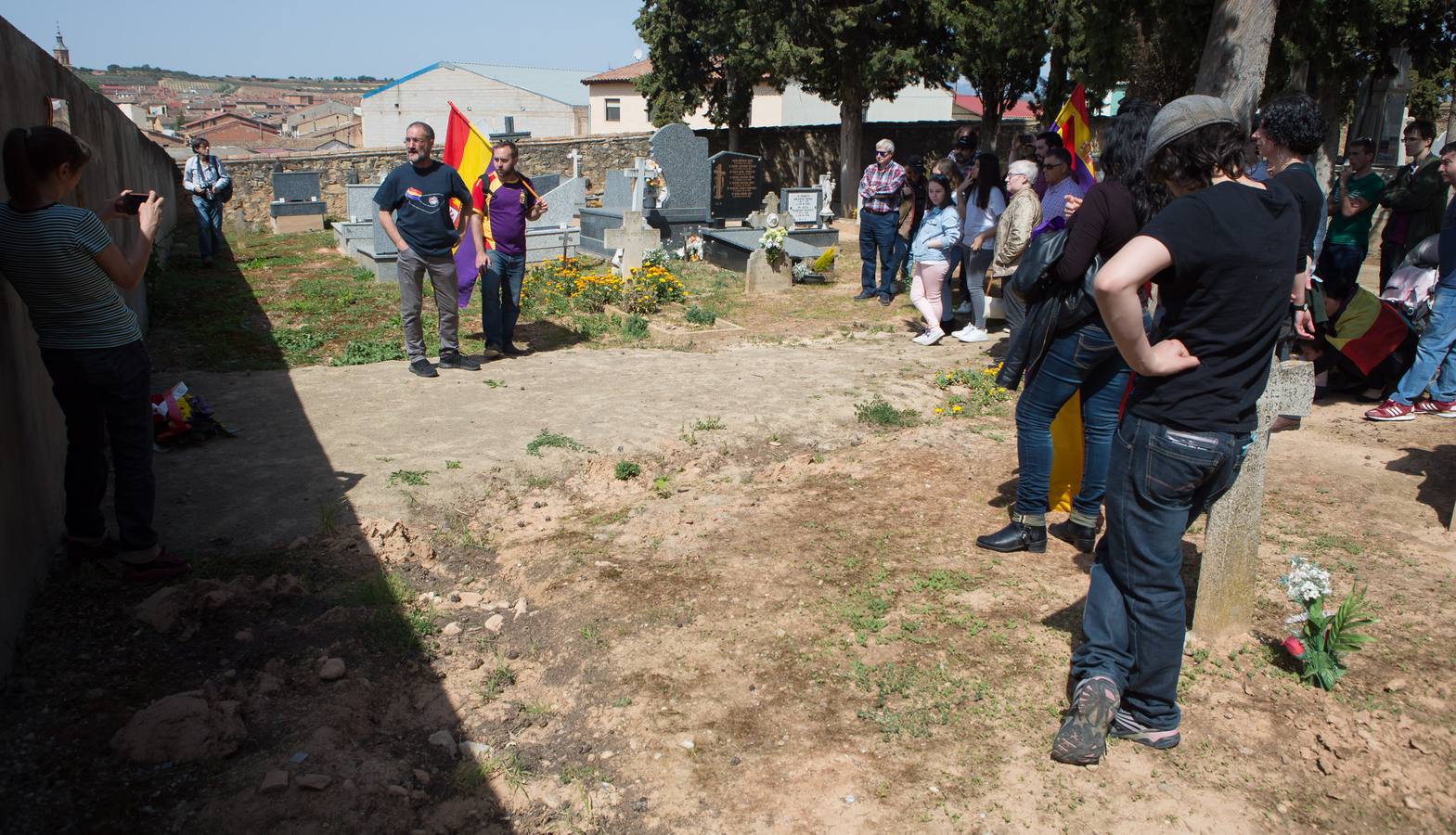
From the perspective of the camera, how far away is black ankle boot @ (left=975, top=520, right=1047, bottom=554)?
4.12m

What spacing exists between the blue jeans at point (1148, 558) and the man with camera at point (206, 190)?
13.5m

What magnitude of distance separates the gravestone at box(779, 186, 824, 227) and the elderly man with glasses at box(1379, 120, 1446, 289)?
26.9ft

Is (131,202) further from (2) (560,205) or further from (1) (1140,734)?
(2) (560,205)

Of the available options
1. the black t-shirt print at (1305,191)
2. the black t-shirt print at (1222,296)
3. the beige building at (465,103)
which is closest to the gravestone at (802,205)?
the black t-shirt print at (1305,191)

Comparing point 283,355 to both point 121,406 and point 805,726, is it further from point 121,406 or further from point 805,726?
point 805,726

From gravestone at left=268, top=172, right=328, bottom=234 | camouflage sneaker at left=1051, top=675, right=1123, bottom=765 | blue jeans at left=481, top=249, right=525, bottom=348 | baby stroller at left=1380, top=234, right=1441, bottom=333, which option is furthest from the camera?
A: gravestone at left=268, top=172, right=328, bottom=234

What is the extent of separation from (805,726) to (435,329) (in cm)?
681

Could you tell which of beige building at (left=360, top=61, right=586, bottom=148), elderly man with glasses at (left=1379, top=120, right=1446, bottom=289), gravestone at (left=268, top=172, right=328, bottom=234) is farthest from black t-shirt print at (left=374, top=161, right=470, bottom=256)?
beige building at (left=360, top=61, right=586, bottom=148)

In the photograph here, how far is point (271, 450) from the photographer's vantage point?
17.5 feet

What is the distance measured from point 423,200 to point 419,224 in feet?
0.54

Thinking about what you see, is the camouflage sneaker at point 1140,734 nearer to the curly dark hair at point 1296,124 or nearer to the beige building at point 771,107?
the curly dark hair at point 1296,124

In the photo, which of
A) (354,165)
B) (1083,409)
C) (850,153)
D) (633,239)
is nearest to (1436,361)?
(1083,409)

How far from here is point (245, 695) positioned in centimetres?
302

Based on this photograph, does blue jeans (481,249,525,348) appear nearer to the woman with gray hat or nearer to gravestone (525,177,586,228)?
the woman with gray hat
